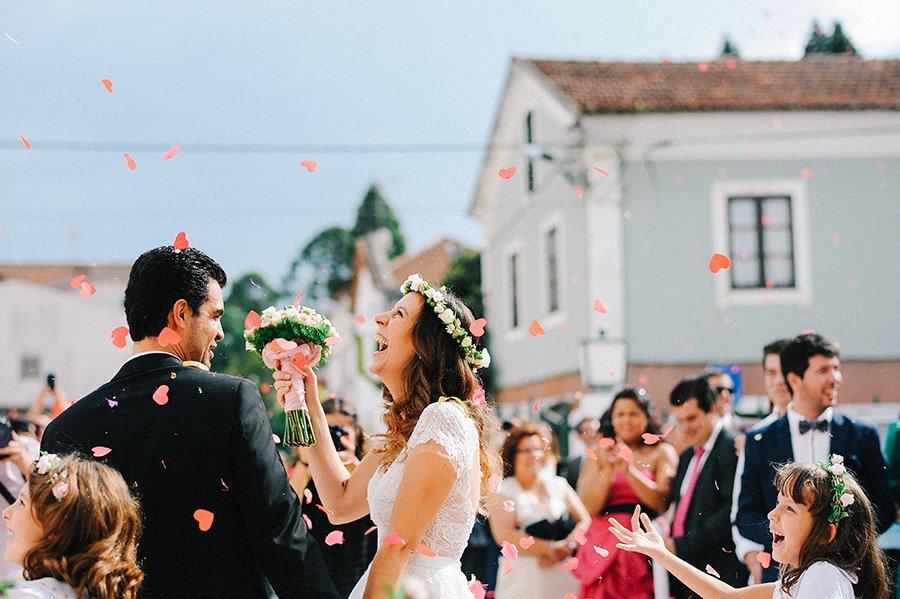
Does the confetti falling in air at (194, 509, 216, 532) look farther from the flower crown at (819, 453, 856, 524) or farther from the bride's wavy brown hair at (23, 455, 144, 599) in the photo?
the flower crown at (819, 453, 856, 524)

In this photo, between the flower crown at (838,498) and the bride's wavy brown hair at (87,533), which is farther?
the flower crown at (838,498)

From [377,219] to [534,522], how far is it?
4417cm

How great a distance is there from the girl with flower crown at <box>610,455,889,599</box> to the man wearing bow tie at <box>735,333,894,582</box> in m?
1.10

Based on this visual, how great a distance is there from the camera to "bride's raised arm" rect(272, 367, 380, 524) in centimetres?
327

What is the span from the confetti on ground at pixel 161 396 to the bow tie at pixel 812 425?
3.11 meters

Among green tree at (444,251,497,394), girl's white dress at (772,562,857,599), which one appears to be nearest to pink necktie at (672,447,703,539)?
girl's white dress at (772,562,857,599)

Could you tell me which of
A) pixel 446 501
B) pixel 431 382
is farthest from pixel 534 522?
pixel 446 501

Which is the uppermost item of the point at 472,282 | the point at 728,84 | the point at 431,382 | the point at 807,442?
the point at 728,84

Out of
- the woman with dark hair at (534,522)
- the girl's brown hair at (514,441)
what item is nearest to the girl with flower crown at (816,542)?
the woman with dark hair at (534,522)

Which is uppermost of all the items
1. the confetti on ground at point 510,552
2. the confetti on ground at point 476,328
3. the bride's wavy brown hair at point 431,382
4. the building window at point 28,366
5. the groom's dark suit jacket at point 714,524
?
the confetti on ground at point 476,328

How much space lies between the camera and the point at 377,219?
4991cm

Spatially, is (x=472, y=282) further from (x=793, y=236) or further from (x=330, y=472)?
(x=330, y=472)

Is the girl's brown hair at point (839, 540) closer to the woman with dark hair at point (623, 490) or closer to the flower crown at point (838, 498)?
the flower crown at point (838, 498)

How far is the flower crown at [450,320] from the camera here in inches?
124
